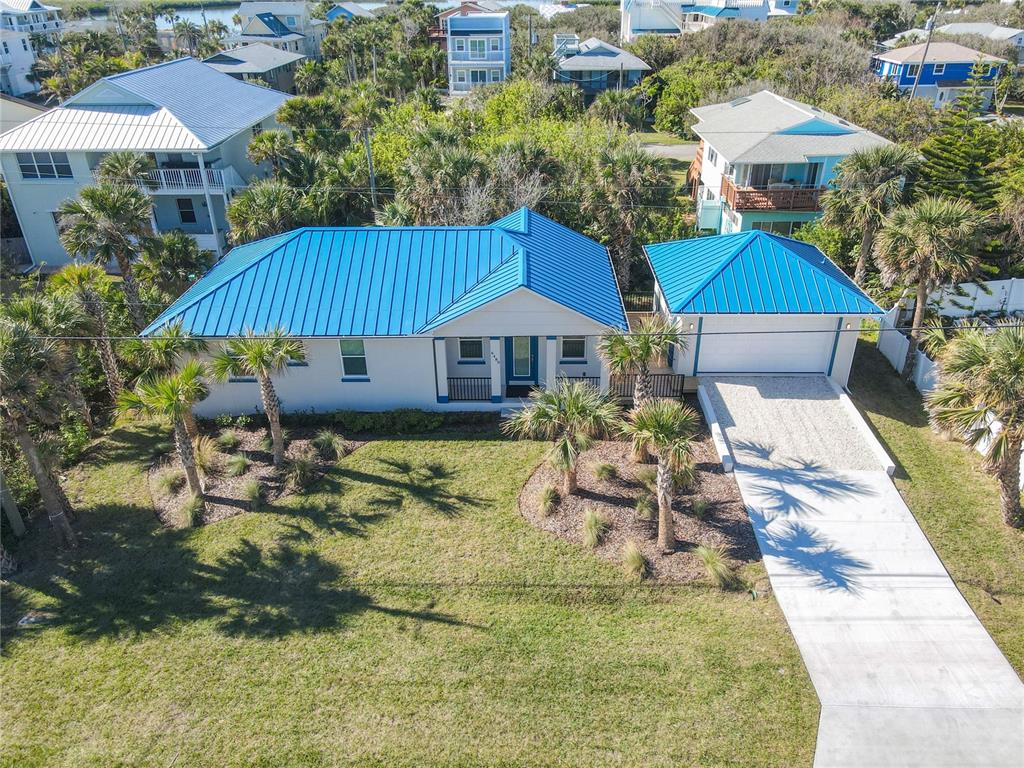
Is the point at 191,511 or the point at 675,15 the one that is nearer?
the point at 191,511

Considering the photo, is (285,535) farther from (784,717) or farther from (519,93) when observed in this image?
(519,93)

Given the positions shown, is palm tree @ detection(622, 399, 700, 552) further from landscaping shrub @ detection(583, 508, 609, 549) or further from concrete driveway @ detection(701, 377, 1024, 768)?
concrete driveway @ detection(701, 377, 1024, 768)

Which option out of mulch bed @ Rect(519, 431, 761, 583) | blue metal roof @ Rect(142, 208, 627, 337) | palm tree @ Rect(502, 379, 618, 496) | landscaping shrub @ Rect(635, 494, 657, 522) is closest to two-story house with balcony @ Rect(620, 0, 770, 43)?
blue metal roof @ Rect(142, 208, 627, 337)

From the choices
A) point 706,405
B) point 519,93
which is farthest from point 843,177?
point 519,93

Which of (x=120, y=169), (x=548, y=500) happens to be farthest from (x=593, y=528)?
(x=120, y=169)

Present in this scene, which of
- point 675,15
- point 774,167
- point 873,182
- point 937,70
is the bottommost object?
point 774,167

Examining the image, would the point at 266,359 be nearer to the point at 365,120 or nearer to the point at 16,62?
the point at 365,120

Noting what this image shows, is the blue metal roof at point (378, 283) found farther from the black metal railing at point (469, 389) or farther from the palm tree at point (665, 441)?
the palm tree at point (665, 441)
